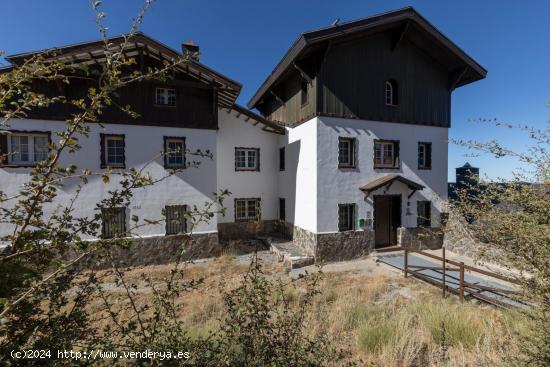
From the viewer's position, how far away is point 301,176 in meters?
14.0

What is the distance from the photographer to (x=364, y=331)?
5223 mm

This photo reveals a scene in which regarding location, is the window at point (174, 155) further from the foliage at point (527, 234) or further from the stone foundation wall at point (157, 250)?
the foliage at point (527, 234)

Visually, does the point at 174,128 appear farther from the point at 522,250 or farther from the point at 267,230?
the point at 522,250

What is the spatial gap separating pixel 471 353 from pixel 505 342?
0.77 metres

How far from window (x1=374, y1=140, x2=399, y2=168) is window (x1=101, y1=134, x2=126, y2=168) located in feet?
41.4

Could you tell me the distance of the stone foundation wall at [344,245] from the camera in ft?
41.2

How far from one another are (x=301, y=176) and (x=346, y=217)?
3201mm

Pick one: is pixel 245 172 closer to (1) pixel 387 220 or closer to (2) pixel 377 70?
(1) pixel 387 220

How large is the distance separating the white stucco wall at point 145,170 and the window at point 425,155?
1167 cm

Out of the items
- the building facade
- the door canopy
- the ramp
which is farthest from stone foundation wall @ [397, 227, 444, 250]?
the door canopy

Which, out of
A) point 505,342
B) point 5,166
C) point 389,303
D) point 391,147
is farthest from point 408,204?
point 5,166

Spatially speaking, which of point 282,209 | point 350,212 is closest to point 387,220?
point 350,212

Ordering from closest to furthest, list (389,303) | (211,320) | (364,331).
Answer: (364,331) < (211,320) < (389,303)

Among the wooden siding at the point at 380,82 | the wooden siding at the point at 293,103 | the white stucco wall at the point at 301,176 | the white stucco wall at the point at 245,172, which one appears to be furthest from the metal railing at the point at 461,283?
the white stucco wall at the point at 245,172
